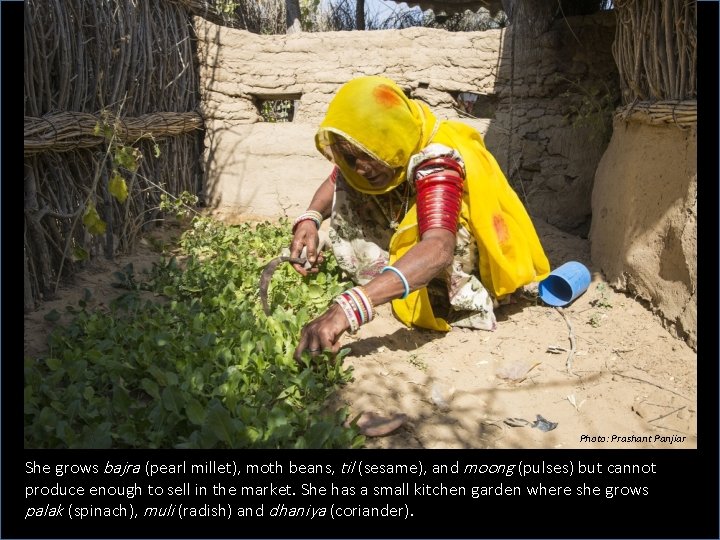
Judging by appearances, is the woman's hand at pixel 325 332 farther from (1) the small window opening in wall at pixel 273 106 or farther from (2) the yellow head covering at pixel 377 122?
(1) the small window opening in wall at pixel 273 106

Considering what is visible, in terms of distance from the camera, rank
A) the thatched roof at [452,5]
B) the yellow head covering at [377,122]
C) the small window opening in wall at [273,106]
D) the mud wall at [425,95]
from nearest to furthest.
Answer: the yellow head covering at [377,122] < the mud wall at [425,95] < the small window opening in wall at [273,106] < the thatched roof at [452,5]

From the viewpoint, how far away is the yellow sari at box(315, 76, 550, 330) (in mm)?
2891

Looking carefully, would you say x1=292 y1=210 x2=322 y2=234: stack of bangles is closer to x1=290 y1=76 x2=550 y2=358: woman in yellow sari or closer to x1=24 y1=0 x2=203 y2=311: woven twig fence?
x1=290 y1=76 x2=550 y2=358: woman in yellow sari

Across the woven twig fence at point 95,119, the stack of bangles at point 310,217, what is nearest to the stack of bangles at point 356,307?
the stack of bangles at point 310,217

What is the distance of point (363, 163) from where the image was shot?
303cm

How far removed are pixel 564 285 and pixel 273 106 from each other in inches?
170

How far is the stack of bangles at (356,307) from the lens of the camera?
2.51 metres

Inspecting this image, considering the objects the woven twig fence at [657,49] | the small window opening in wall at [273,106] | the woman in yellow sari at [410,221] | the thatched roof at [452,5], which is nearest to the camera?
the woman in yellow sari at [410,221]

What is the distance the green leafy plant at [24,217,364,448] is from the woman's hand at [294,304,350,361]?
0.09 metres

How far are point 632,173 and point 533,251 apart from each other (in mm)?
772

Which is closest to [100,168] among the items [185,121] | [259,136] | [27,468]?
[185,121]

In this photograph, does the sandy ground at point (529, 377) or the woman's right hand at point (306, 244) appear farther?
the woman's right hand at point (306, 244)

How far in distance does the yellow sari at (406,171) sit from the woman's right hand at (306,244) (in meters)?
0.42

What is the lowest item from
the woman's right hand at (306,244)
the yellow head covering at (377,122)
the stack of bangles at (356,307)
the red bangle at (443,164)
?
the stack of bangles at (356,307)
